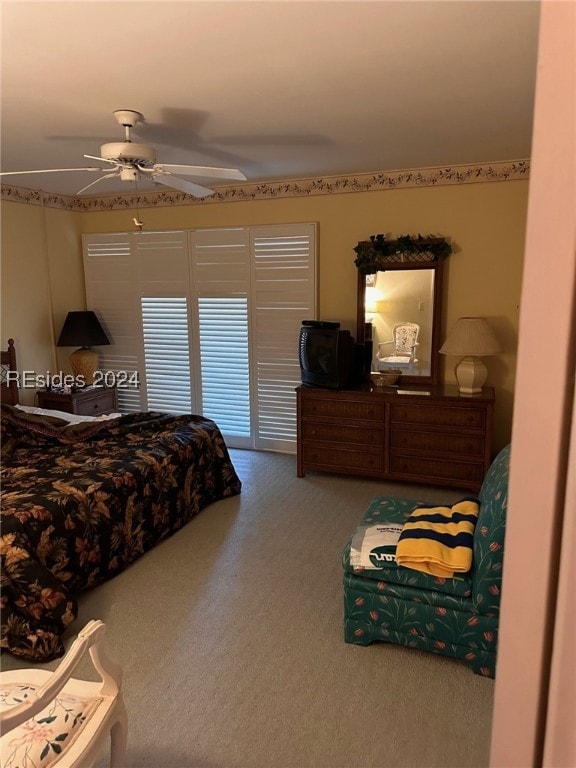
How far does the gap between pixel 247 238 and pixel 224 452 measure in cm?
205

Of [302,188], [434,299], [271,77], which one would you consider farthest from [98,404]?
[271,77]

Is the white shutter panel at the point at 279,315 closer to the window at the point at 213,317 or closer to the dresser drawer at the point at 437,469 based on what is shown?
the window at the point at 213,317

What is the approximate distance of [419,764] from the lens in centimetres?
181

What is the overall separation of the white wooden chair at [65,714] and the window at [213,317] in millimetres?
3504

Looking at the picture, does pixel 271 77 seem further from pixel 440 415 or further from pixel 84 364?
pixel 84 364

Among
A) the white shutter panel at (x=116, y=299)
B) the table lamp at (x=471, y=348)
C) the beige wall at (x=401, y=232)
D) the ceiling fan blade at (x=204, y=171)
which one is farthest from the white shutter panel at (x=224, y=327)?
the ceiling fan blade at (x=204, y=171)

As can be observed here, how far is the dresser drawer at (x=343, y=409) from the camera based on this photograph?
409 centimetres

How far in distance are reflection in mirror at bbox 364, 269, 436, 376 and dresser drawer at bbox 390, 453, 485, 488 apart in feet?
2.53

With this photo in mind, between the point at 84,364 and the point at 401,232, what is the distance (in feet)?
10.6

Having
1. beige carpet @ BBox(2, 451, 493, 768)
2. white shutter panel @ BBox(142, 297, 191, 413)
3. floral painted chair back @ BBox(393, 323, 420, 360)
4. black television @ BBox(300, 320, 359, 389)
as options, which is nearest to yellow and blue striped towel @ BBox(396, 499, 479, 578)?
beige carpet @ BBox(2, 451, 493, 768)

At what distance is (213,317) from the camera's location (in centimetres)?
515

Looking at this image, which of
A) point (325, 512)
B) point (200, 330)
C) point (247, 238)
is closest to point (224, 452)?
point (325, 512)

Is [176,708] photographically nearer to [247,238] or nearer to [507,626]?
[507,626]

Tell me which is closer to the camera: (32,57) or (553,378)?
(553,378)
